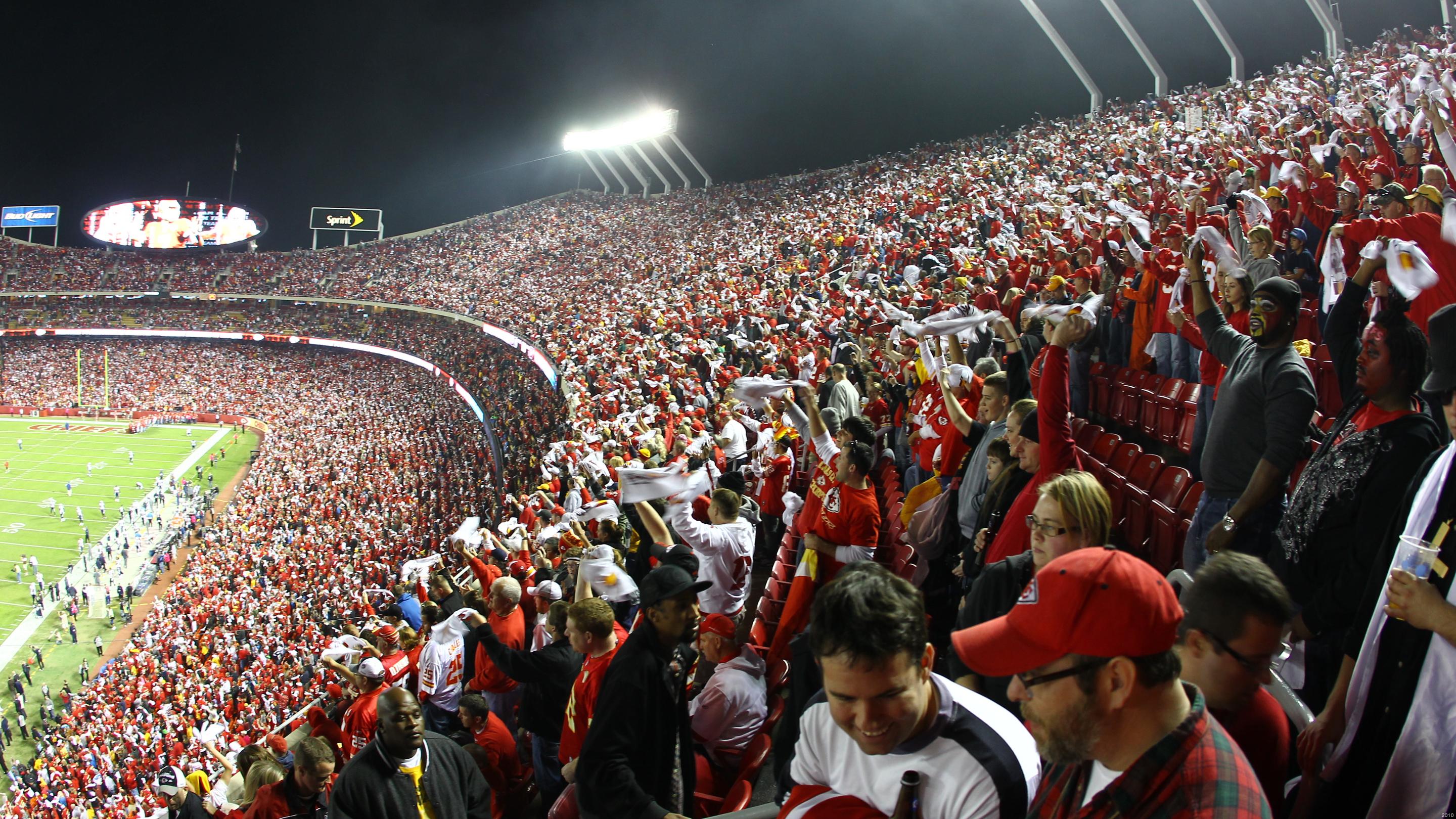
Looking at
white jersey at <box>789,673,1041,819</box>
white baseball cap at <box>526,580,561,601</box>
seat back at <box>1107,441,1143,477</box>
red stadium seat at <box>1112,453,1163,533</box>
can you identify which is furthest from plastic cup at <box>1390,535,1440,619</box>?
white baseball cap at <box>526,580,561,601</box>

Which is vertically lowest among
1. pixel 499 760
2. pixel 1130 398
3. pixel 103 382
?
pixel 499 760

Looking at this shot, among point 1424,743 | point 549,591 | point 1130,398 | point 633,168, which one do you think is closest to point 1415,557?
point 1424,743

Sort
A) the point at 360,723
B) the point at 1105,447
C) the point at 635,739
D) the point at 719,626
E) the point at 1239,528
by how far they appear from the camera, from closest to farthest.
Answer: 1. the point at 635,739
2. the point at 1239,528
3. the point at 719,626
4. the point at 360,723
5. the point at 1105,447

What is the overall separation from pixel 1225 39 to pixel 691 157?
74.6 feet

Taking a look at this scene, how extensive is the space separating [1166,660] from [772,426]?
6325 mm

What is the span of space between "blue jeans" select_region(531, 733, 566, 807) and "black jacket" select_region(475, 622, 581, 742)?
0.07 m

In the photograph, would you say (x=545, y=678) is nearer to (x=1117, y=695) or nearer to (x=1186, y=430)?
(x=1117, y=695)

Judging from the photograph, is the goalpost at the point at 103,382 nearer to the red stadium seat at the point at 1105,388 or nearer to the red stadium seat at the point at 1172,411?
the red stadium seat at the point at 1105,388

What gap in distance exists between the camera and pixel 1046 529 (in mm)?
2180

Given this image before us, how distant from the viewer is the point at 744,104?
3431 centimetres

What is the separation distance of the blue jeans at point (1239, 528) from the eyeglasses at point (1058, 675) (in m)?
1.50

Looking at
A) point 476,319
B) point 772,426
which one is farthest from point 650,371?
point 476,319

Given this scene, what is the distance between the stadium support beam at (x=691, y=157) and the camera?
3866 cm

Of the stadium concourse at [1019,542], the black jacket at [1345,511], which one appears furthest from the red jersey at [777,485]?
the black jacket at [1345,511]
